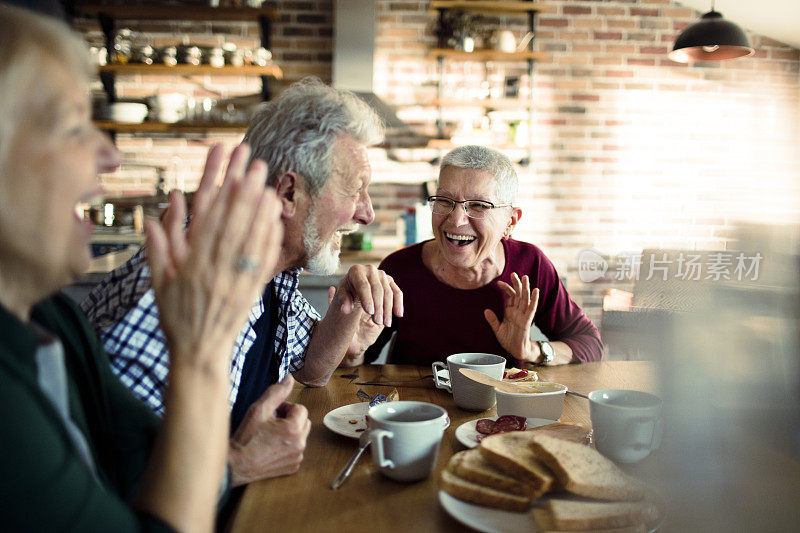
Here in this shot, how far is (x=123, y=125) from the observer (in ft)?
13.7

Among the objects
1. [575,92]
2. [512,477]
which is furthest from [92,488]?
[575,92]

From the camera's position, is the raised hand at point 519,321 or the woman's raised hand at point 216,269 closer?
the woman's raised hand at point 216,269

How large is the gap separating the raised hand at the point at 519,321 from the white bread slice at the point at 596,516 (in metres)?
0.90

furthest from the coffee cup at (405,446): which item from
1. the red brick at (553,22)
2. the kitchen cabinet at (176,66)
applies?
the red brick at (553,22)

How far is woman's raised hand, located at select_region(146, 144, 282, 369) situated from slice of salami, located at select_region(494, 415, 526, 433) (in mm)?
559

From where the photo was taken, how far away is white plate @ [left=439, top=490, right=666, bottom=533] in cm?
75

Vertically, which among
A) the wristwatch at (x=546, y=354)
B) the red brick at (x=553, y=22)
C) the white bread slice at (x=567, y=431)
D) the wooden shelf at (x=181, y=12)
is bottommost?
the wristwatch at (x=546, y=354)

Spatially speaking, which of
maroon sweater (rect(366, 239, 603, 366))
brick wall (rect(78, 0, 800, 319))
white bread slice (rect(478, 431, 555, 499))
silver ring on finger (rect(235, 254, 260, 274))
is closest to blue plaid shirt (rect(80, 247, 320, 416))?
silver ring on finger (rect(235, 254, 260, 274))

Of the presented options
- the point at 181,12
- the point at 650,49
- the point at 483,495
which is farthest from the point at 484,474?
the point at 650,49

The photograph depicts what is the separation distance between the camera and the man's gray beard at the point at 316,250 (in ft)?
4.61

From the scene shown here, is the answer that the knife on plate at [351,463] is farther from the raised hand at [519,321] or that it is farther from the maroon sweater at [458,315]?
the maroon sweater at [458,315]

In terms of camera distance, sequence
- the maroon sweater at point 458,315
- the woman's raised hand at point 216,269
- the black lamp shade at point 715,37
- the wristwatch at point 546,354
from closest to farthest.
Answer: the woman's raised hand at point 216,269, the wristwatch at point 546,354, the maroon sweater at point 458,315, the black lamp shade at point 715,37

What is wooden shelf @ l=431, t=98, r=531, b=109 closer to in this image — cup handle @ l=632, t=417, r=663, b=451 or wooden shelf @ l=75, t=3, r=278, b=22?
wooden shelf @ l=75, t=3, r=278, b=22

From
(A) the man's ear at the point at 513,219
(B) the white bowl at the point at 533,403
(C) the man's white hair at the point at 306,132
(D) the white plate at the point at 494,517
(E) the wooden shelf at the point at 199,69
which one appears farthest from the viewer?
(E) the wooden shelf at the point at 199,69
